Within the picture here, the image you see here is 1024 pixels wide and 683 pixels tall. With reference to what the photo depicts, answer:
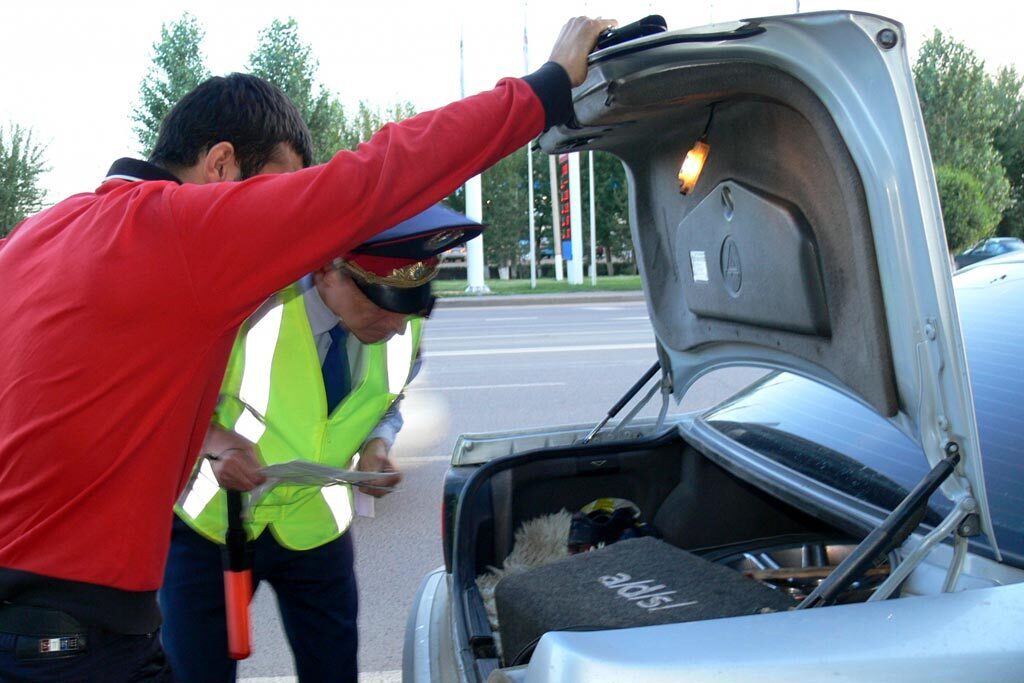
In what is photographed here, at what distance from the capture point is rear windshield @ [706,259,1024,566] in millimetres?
2094

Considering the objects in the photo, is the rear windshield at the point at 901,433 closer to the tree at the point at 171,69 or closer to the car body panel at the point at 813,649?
the car body panel at the point at 813,649

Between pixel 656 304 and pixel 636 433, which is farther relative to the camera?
pixel 636 433

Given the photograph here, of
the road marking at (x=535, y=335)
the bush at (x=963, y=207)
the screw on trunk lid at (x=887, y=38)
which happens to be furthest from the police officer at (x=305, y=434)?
the bush at (x=963, y=207)

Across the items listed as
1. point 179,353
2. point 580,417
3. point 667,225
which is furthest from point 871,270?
point 580,417

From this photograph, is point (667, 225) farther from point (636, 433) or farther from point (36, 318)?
point (36, 318)

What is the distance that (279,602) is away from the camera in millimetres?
2441

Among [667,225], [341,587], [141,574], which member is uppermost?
[667,225]

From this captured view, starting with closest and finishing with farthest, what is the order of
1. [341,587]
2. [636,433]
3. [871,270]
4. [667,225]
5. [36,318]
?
[36,318]
[871,270]
[341,587]
[667,225]
[636,433]

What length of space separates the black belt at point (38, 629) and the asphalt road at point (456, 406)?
1043 mm

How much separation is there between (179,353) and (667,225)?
156 centimetres

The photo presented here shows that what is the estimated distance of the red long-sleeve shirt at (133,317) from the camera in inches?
54.5

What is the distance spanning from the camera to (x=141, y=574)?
1.48 meters

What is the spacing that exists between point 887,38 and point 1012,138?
46.0 meters

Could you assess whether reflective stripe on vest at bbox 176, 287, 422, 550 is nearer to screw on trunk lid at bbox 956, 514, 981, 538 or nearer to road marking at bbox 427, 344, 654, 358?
screw on trunk lid at bbox 956, 514, 981, 538
